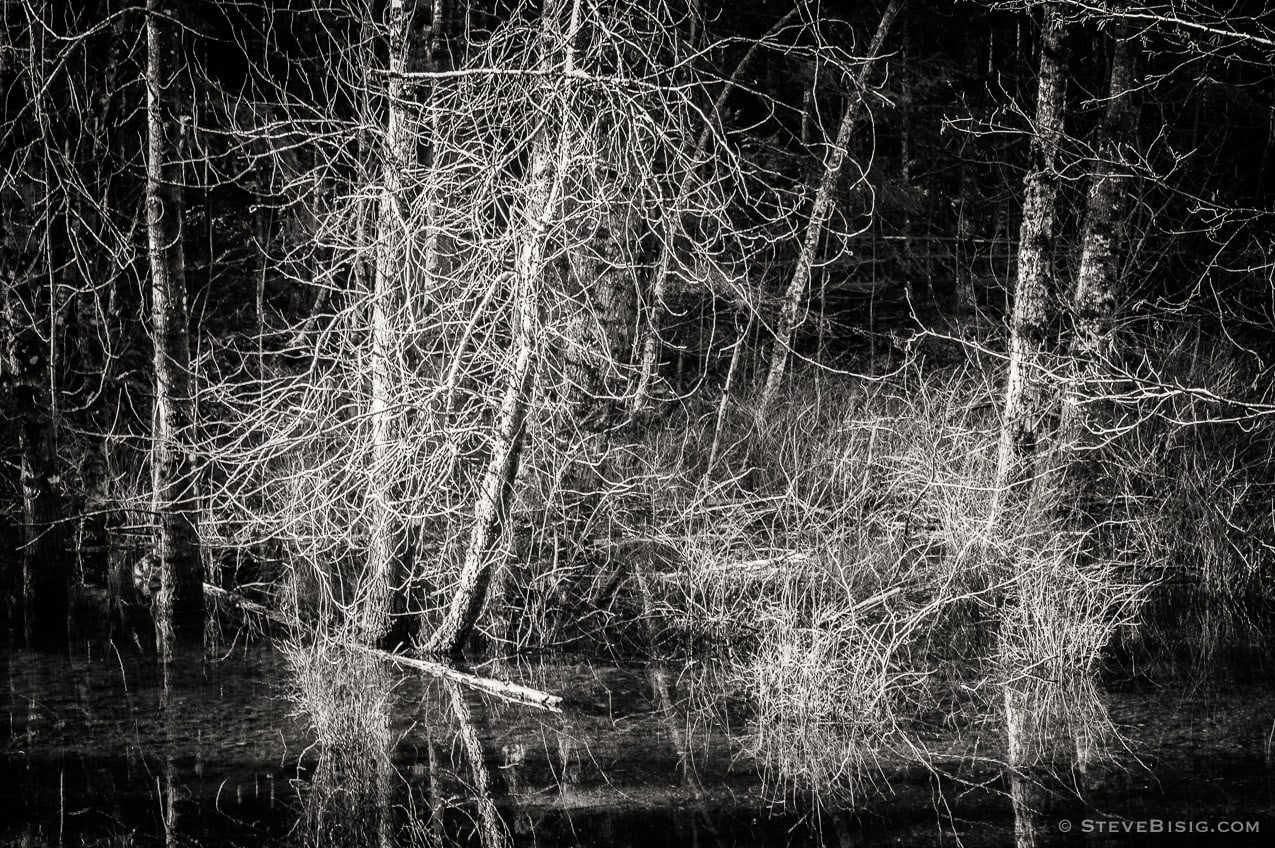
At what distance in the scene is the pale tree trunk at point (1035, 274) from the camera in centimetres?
1079

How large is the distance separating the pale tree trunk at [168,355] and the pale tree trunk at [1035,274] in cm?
726

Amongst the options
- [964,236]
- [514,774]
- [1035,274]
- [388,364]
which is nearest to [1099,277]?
[1035,274]

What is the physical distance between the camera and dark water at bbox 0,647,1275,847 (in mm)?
5891

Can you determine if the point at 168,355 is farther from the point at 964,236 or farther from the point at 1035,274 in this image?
the point at 964,236

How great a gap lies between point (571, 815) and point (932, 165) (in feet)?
56.3

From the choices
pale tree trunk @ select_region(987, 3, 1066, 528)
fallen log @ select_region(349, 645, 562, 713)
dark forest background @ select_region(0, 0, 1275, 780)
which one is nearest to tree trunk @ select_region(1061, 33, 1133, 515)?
dark forest background @ select_region(0, 0, 1275, 780)

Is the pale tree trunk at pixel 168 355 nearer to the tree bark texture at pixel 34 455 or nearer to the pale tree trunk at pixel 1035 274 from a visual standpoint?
the tree bark texture at pixel 34 455

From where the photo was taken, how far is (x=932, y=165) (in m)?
21.0

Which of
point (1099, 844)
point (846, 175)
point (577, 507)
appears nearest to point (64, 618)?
point (577, 507)

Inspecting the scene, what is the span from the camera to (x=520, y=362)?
8461mm

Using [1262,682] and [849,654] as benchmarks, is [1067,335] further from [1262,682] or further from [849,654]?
[849,654]

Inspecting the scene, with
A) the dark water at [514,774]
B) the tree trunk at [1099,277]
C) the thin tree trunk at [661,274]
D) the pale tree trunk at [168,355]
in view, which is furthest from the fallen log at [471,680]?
the tree trunk at [1099,277]

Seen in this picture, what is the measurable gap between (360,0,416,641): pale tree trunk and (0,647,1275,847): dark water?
724mm

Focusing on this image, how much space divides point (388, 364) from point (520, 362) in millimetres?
920
